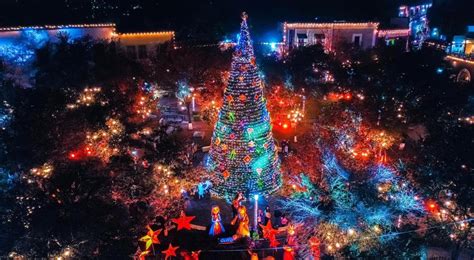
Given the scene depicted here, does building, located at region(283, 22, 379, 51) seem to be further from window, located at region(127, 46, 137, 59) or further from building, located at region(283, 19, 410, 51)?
window, located at region(127, 46, 137, 59)

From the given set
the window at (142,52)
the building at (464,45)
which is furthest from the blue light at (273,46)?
the building at (464,45)

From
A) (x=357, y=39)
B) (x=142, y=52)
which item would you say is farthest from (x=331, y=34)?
(x=142, y=52)

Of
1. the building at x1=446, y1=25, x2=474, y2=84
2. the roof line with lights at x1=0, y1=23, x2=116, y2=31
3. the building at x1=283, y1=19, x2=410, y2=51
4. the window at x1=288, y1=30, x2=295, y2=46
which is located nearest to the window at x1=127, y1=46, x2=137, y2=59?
the roof line with lights at x1=0, y1=23, x2=116, y2=31

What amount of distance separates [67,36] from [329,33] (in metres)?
22.4

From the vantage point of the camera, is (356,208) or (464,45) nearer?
(356,208)

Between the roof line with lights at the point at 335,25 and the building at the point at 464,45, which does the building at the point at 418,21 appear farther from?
the roof line with lights at the point at 335,25

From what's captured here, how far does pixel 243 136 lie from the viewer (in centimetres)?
1623

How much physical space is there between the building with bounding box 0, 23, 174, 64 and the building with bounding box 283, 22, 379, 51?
36.6 ft

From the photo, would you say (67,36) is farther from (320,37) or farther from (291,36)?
(320,37)

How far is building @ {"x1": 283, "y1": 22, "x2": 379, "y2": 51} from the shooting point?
34.0 metres

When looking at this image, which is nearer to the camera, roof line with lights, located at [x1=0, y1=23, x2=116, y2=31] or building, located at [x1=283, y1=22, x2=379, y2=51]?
roof line with lights, located at [x1=0, y1=23, x2=116, y2=31]

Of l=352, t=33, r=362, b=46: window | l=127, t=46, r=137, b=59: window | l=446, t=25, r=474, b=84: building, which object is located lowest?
l=446, t=25, r=474, b=84: building

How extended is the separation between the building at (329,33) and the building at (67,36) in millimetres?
11147

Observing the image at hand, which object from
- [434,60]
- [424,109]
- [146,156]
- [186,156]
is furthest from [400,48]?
[146,156]
